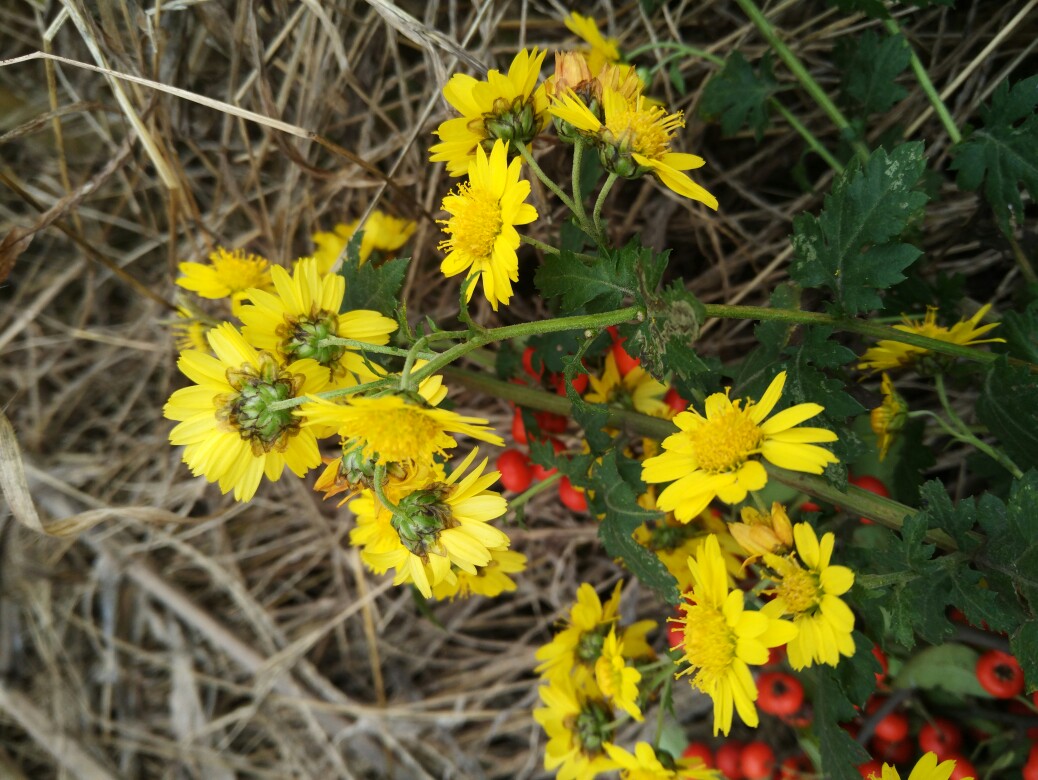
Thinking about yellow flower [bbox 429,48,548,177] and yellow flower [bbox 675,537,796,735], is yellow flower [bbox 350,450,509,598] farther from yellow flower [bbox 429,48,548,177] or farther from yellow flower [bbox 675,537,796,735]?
yellow flower [bbox 429,48,548,177]

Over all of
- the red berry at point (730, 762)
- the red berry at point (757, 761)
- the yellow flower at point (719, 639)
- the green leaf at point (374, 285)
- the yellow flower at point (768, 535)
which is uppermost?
the green leaf at point (374, 285)

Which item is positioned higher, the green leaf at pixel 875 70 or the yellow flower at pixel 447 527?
the green leaf at pixel 875 70

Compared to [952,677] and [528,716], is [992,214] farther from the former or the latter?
[528,716]

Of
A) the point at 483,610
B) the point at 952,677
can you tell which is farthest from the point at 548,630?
the point at 952,677

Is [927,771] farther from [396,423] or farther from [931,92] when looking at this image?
[931,92]

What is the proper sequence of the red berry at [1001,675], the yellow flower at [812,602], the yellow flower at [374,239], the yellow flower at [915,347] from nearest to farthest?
the yellow flower at [812,602] → the yellow flower at [915,347] → the red berry at [1001,675] → the yellow flower at [374,239]

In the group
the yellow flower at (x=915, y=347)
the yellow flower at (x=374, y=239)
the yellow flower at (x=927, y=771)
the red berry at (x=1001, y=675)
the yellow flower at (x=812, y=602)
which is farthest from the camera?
the yellow flower at (x=374, y=239)

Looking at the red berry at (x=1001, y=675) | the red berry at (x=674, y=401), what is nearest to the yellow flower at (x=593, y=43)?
the red berry at (x=674, y=401)

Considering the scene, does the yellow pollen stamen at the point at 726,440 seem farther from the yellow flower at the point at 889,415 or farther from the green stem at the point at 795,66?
the green stem at the point at 795,66
